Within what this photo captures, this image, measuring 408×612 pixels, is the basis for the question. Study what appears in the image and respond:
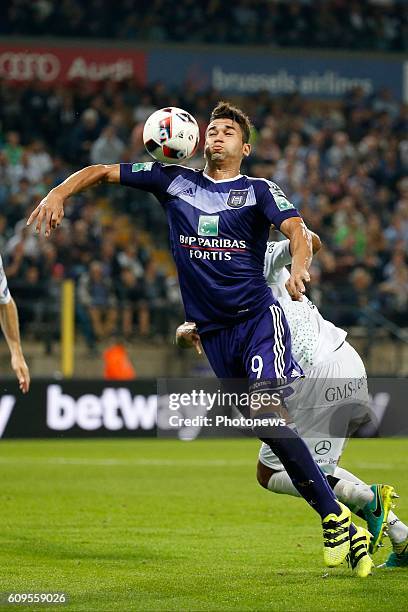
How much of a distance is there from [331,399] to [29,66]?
17958mm

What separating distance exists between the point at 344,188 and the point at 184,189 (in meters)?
16.2

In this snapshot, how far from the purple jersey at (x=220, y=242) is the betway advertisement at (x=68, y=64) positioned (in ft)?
56.4

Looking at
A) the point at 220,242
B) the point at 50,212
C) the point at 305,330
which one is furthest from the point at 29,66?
the point at 50,212

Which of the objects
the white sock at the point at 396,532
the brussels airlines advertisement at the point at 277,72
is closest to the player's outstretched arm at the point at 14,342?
the white sock at the point at 396,532

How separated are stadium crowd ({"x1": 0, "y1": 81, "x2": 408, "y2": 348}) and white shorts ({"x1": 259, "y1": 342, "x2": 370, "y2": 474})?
1029 centimetres

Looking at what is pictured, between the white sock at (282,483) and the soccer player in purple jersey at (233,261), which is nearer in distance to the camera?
the soccer player in purple jersey at (233,261)

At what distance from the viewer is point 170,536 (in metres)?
8.46

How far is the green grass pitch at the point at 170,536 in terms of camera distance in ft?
19.7

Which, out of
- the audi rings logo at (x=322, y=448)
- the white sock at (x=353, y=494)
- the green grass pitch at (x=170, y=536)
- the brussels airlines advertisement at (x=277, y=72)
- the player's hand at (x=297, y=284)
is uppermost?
the brussels airlines advertisement at (x=277, y=72)

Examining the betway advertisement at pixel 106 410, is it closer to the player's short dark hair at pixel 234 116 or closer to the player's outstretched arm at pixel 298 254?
the player's short dark hair at pixel 234 116

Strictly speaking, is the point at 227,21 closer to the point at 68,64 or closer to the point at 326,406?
the point at 68,64

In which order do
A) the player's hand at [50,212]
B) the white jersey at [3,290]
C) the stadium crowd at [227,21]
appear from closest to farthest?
1. the player's hand at [50,212]
2. the white jersey at [3,290]
3. the stadium crowd at [227,21]

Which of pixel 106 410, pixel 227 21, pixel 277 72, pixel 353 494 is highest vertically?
pixel 227 21

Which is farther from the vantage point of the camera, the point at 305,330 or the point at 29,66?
the point at 29,66
